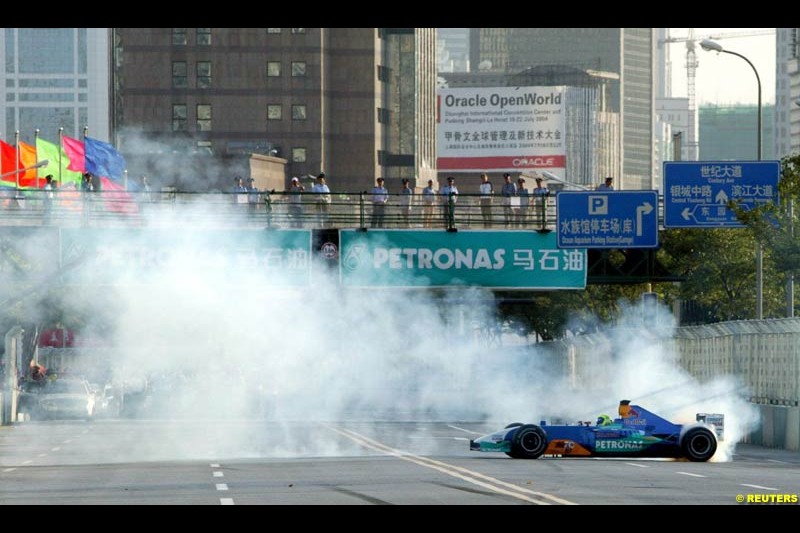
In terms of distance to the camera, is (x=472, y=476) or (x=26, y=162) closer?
(x=472, y=476)

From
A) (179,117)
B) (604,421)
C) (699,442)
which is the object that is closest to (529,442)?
(604,421)

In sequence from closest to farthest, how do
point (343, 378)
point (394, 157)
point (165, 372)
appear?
point (343, 378) < point (165, 372) < point (394, 157)

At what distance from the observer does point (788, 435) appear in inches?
1565

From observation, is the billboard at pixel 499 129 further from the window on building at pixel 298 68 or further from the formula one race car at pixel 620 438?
the formula one race car at pixel 620 438

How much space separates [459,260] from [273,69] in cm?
10778

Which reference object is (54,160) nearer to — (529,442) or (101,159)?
(101,159)

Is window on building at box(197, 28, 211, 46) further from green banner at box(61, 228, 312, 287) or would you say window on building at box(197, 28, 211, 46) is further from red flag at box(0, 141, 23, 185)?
green banner at box(61, 228, 312, 287)

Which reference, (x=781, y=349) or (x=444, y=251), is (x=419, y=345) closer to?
(x=444, y=251)

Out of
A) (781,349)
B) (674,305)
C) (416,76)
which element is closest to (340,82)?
(416,76)

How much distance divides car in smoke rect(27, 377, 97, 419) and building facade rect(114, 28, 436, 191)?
8873 centimetres

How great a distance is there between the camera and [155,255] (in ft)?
133

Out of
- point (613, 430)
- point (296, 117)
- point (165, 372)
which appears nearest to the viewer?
point (613, 430)

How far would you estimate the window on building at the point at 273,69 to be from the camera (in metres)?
152

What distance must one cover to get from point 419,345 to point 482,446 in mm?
19341
